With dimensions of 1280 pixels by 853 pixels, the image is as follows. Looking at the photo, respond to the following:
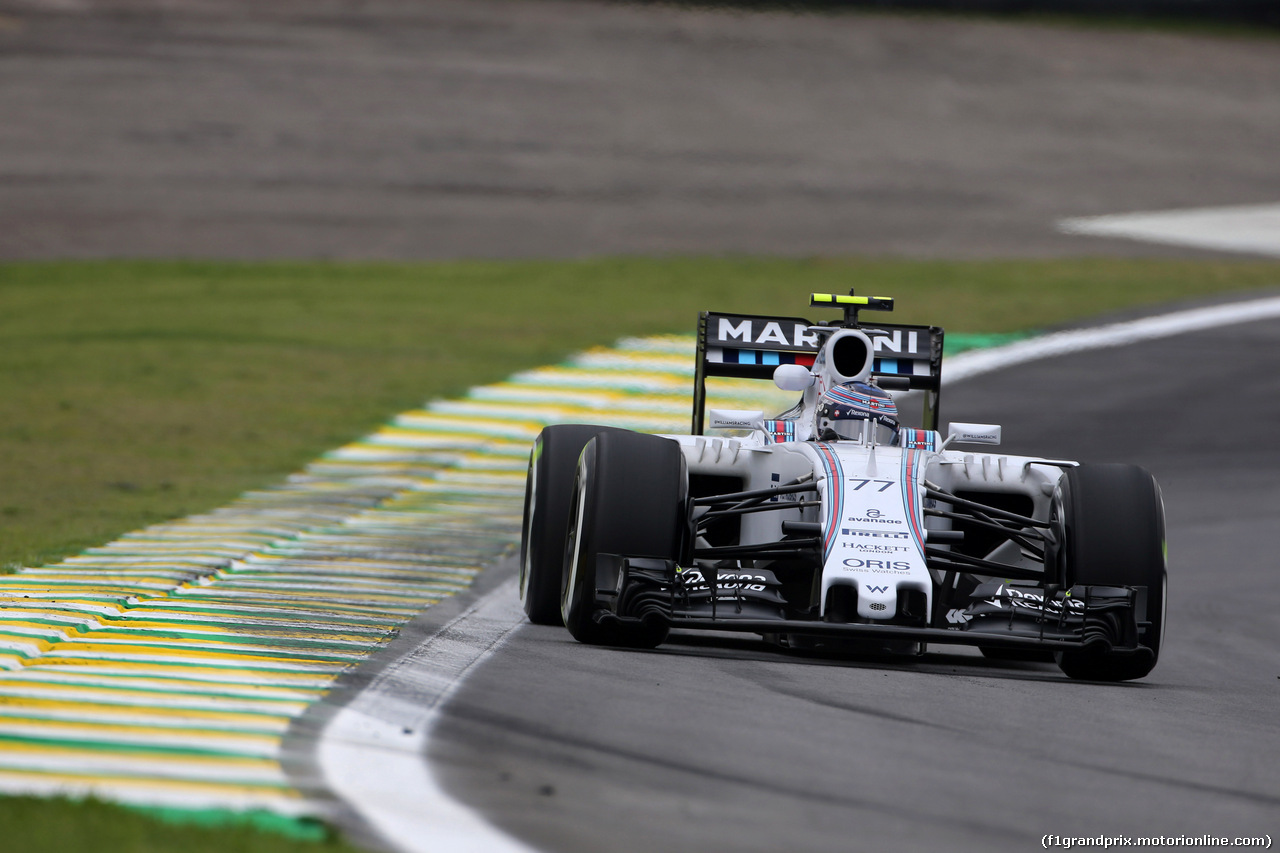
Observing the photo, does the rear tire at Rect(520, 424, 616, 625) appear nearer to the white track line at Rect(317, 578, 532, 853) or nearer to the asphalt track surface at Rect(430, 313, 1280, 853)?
the asphalt track surface at Rect(430, 313, 1280, 853)

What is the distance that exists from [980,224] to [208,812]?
30.7 metres

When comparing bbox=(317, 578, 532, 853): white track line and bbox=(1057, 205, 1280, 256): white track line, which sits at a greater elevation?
bbox=(1057, 205, 1280, 256): white track line

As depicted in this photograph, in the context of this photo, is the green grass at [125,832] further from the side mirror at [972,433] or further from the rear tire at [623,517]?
the side mirror at [972,433]

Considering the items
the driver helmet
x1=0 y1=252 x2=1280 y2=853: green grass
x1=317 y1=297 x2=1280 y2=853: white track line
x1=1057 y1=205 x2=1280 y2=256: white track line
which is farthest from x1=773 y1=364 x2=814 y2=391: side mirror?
x1=1057 y1=205 x2=1280 y2=256: white track line

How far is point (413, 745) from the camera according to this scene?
5797 millimetres

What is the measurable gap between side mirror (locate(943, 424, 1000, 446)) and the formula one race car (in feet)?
1.14

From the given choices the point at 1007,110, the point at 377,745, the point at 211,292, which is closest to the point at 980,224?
the point at 1007,110

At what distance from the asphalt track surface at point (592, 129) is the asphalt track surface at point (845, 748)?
23206 mm

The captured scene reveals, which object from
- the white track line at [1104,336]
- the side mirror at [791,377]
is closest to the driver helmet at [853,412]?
the side mirror at [791,377]

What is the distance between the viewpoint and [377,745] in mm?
5773

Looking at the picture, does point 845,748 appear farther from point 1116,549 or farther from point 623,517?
point 1116,549

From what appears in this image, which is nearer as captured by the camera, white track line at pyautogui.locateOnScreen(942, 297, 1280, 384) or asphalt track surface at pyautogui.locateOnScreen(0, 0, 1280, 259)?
white track line at pyautogui.locateOnScreen(942, 297, 1280, 384)

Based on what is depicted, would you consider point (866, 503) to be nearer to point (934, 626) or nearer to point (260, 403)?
point (934, 626)

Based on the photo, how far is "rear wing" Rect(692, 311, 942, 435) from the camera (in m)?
10.3
